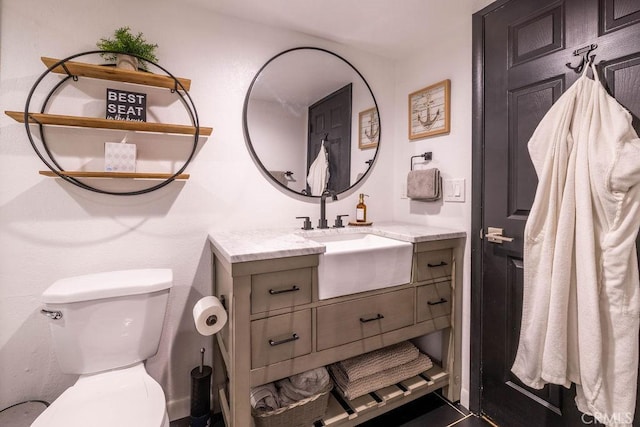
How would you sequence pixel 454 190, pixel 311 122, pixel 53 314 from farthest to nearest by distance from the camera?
1. pixel 311 122
2. pixel 454 190
3. pixel 53 314

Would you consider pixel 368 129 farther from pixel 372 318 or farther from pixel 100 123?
pixel 100 123

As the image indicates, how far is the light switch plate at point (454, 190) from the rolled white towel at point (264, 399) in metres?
1.46

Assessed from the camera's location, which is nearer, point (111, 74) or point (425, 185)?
point (111, 74)

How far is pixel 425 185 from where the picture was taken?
74.4 inches

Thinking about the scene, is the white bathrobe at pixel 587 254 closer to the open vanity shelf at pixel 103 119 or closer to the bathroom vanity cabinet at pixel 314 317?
the bathroom vanity cabinet at pixel 314 317

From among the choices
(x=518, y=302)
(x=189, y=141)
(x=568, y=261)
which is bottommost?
(x=518, y=302)

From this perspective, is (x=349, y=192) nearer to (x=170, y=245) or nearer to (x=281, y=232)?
(x=281, y=232)

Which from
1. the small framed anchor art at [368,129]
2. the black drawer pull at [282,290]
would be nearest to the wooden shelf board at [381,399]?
the black drawer pull at [282,290]

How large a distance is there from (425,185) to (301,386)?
136 centimetres

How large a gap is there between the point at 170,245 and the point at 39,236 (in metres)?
0.54

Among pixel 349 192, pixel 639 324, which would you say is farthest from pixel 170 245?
pixel 639 324

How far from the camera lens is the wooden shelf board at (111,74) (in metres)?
1.30

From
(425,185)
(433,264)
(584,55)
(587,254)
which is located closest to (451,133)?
(425,185)

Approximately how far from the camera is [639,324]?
1041 mm
